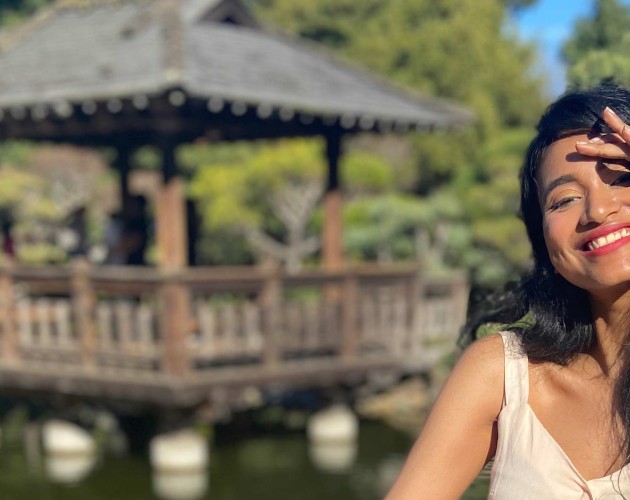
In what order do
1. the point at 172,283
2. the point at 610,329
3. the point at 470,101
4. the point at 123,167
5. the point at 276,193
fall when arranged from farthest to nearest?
the point at 470,101 < the point at 276,193 < the point at 123,167 < the point at 172,283 < the point at 610,329

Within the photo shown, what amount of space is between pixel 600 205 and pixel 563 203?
72 mm

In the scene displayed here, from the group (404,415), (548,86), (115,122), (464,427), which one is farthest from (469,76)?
(464,427)

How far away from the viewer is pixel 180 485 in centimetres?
856

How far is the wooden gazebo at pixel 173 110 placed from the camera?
788cm

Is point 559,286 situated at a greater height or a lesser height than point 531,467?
greater

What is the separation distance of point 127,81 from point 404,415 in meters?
5.46

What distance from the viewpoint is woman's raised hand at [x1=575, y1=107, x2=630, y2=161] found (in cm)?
149

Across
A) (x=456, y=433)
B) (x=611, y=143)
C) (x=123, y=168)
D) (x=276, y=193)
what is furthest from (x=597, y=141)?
(x=276, y=193)

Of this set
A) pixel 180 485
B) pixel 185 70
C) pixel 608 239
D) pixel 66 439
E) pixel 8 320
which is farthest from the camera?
pixel 66 439

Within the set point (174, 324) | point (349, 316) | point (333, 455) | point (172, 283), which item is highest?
point (172, 283)

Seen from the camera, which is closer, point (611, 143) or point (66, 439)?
point (611, 143)

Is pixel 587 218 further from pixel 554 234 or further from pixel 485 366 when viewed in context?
pixel 485 366

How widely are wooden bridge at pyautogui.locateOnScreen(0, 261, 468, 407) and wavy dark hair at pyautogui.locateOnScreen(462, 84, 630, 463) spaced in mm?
6264

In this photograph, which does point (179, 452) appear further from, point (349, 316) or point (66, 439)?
point (349, 316)
